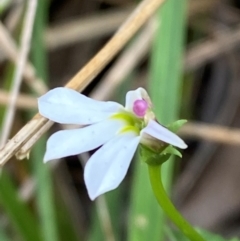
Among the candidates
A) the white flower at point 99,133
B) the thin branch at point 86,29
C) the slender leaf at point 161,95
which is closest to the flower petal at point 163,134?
the white flower at point 99,133

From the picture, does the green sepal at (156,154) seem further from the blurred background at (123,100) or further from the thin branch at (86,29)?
the thin branch at (86,29)

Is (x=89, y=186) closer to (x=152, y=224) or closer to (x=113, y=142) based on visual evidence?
(x=113, y=142)

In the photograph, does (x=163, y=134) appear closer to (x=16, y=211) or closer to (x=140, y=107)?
(x=140, y=107)

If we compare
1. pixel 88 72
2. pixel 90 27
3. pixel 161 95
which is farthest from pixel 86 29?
pixel 88 72

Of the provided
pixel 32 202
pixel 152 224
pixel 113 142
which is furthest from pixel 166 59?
pixel 113 142

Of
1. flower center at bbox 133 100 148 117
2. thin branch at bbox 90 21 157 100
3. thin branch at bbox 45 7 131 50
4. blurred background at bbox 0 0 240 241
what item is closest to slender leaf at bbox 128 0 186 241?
blurred background at bbox 0 0 240 241
